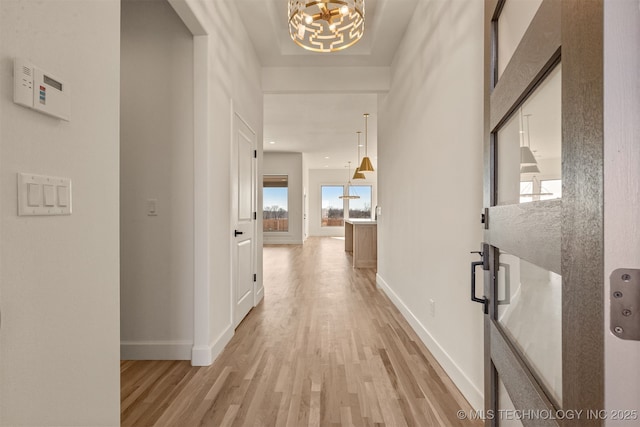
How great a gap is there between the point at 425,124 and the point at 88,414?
276 centimetres

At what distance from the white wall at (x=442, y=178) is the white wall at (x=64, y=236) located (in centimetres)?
179

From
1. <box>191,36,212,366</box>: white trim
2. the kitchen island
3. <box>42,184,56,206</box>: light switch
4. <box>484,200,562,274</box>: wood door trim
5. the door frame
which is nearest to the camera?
<box>484,200,562,274</box>: wood door trim

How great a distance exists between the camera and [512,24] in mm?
1025

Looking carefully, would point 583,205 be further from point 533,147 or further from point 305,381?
point 305,381

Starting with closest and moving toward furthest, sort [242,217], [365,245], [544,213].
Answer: [544,213] → [242,217] → [365,245]

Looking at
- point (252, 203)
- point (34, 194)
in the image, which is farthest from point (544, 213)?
point (252, 203)

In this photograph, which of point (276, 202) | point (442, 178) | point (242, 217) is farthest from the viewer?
point (276, 202)

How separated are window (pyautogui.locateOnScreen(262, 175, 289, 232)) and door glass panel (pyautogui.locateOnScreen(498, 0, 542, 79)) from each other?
1035 centimetres

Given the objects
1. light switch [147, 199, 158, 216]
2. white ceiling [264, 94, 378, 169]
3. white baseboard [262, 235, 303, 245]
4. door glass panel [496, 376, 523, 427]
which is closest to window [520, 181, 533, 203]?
door glass panel [496, 376, 523, 427]

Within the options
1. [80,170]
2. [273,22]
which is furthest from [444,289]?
[273,22]

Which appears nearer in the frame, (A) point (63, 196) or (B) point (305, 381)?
(A) point (63, 196)

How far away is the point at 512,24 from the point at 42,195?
1.52 meters

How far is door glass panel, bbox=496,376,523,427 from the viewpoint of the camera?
1.00 meters

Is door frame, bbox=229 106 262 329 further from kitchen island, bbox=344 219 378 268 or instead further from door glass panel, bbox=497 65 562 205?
kitchen island, bbox=344 219 378 268
